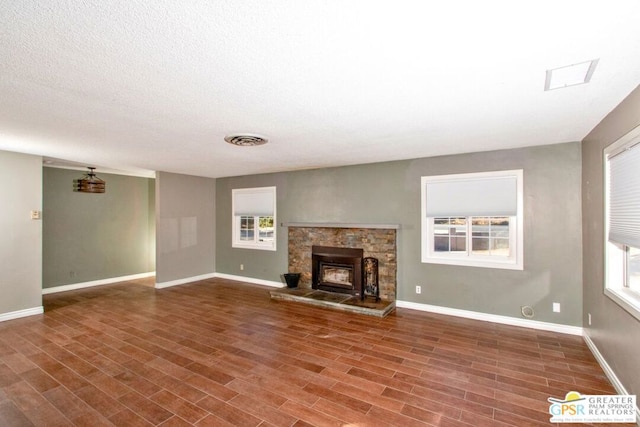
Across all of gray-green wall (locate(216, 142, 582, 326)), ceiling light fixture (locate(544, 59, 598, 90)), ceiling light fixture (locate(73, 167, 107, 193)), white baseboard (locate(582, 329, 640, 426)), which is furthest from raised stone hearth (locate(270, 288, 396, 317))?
ceiling light fixture (locate(73, 167, 107, 193))

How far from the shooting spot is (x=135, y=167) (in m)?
5.84

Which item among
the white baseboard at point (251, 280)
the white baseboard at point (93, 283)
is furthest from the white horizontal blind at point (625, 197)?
the white baseboard at point (93, 283)

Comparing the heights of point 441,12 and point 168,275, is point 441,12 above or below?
above

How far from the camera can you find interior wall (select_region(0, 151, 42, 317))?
14.4 feet

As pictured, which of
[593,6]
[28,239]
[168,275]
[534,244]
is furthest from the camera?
[168,275]

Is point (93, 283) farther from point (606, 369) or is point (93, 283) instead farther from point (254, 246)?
point (606, 369)

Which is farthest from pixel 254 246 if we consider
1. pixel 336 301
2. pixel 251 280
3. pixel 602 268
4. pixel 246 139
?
pixel 602 268

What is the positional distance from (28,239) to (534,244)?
7.38 metres

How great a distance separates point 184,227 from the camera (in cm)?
684

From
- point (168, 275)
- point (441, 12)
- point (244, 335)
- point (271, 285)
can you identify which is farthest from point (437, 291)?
point (168, 275)

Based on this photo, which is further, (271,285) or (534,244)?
(271,285)

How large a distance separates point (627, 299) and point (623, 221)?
642 millimetres

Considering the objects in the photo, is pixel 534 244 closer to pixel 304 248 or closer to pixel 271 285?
pixel 304 248

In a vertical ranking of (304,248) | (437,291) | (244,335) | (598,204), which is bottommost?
(244,335)
